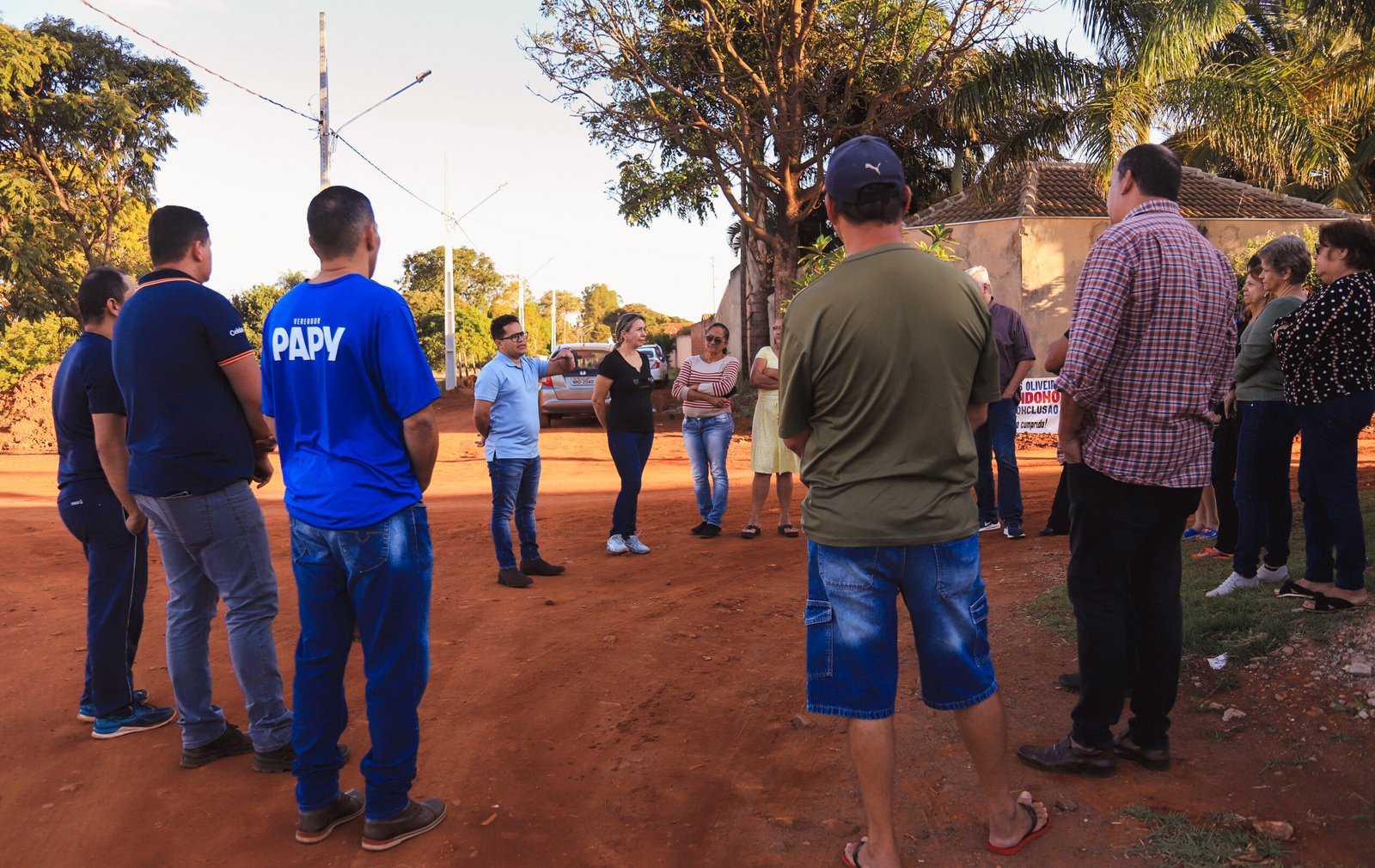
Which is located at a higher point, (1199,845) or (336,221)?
(336,221)

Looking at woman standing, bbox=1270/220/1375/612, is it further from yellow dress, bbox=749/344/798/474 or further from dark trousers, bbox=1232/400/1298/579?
yellow dress, bbox=749/344/798/474

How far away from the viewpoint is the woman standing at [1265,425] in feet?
17.3

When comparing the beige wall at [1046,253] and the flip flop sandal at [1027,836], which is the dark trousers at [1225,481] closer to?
the flip flop sandal at [1027,836]

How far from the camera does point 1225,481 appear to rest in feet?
21.7

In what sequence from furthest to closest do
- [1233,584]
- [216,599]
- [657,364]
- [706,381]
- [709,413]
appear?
1. [657,364]
2. [709,413]
3. [706,381]
4. [1233,584]
5. [216,599]

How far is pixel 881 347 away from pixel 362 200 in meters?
1.92

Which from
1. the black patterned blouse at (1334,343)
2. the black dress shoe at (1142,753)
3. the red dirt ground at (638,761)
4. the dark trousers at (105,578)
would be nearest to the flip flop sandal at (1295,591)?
the red dirt ground at (638,761)

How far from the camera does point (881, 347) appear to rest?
2879mm

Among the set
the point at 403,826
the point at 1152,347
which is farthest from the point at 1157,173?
the point at 403,826

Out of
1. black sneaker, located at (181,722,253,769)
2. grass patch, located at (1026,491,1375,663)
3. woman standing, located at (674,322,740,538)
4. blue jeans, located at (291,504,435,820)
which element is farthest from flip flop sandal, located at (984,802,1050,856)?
woman standing, located at (674,322,740,538)

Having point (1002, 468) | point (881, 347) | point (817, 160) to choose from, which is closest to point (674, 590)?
point (1002, 468)

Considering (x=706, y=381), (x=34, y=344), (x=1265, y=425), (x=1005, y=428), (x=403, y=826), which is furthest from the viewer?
(x=34, y=344)

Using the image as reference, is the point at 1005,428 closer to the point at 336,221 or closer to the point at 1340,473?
the point at 1340,473

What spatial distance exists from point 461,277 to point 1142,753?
54.2m
